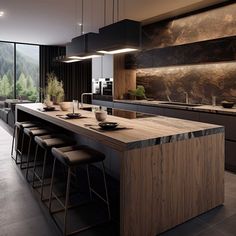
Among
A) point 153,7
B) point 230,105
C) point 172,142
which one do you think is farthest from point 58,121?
point 153,7

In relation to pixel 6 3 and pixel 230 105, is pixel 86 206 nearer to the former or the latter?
pixel 230 105

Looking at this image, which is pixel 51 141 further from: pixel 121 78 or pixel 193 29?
pixel 121 78

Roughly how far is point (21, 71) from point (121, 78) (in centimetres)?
511

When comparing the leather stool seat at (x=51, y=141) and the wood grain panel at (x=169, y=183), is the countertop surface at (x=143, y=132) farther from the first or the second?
the leather stool seat at (x=51, y=141)

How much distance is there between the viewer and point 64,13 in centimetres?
543

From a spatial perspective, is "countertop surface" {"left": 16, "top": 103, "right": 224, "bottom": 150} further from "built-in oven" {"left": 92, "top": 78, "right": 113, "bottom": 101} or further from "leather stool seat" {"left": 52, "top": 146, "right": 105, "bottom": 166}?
"built-in oven" {"left": 92, "top": 78, "right": 113, "bottom": 101}

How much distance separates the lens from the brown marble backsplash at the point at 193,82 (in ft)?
14.9

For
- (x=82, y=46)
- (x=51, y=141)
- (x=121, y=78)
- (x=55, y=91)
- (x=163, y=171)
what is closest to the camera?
(x=163, y=171)

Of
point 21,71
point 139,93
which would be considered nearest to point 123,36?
point 139,93

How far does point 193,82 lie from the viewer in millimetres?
5219

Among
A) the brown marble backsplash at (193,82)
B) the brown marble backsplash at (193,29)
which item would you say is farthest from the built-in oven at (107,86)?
the brown marble backsplash at (193,29)

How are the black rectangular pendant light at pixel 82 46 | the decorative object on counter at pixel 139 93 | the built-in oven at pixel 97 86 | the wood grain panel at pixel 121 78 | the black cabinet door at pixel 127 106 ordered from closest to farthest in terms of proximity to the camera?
the black rectangular pendant light at pixel 82 46 → the black cabinet door at pixel 127 106 → the decorative object on counter at pixel 139 93 → the wood grain panel at pixel 121 78 → the built-in oven at pixel 97 86

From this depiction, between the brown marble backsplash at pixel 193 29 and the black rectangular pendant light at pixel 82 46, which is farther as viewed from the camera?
the brown marble backsplash at pixel 193 29

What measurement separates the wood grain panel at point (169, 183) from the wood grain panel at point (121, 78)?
4.27m
